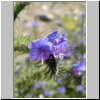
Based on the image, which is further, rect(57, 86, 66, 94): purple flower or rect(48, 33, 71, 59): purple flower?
rect(57, 86, 66, 94): purple flower

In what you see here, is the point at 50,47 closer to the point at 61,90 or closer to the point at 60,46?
the point at 60,46

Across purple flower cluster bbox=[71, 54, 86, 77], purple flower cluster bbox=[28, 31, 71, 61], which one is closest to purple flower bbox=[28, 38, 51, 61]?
purple flower cluster bbox=[28, 31, 71, 61]

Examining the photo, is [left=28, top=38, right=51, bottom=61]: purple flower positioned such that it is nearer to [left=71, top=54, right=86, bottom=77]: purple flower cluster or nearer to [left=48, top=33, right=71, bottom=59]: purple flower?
[left=48, top=33, right=71, bottom=59]: purple flower

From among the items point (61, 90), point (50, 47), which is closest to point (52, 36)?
point (50, 47)

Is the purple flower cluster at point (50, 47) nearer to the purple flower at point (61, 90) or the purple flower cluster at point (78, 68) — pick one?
the purple flower cluster at point (78, 68)

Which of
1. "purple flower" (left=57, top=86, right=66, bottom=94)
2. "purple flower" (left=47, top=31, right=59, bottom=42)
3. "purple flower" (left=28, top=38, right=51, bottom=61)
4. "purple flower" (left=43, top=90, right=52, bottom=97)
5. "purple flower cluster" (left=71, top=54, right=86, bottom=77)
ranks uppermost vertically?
"purple flower" (left=47, top=31, right=59, bottom=42)

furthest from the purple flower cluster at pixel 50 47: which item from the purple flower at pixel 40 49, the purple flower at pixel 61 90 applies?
the purple flower at pixel 61 90
